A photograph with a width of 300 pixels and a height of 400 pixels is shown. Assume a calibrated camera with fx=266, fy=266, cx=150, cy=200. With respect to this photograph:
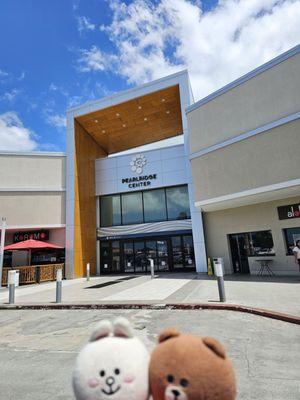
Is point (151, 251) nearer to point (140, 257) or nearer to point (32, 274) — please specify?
point (140, 257)

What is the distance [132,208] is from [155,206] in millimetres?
→ 2024

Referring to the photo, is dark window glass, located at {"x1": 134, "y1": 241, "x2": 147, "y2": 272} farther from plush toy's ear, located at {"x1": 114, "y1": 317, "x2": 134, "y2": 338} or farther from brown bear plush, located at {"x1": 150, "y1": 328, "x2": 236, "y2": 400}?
brown bear plush, located at {"x1": 150, "y1": 328, "x2": 236, "y2": 400}

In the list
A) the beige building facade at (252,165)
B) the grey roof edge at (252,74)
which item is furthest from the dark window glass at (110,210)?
the grey roof edge at (252,74)

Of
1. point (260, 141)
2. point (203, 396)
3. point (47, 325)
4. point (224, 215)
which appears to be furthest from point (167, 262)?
point (203, 396)

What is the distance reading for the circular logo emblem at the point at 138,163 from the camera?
2202 cm

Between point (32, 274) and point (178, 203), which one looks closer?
point (32, 274)

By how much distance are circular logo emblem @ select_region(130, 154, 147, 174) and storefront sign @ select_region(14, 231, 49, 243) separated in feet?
28.2

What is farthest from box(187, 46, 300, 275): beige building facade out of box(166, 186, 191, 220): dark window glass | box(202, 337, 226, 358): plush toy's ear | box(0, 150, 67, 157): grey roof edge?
box(202, 337, 226, 358): plush toy's ear

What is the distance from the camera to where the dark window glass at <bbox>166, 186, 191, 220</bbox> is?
20.6m

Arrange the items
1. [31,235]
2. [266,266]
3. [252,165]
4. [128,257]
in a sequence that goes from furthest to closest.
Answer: [128,257]
[31,235]
[266,266]
[252,165]

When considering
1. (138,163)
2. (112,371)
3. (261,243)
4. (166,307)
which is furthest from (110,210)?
(112,371)

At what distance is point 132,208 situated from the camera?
2217 centimetres

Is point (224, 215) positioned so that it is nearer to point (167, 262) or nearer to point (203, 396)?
point (167, 262)

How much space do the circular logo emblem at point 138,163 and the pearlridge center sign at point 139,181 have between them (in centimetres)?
60
